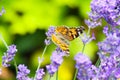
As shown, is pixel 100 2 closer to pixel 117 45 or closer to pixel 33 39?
pixel 117 45

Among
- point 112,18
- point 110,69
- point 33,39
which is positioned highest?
point 33,39

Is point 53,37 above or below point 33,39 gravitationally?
below

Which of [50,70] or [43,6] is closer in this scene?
[50,70]

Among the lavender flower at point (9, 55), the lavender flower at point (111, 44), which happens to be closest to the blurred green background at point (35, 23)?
the lavender flower at point (9, 55)

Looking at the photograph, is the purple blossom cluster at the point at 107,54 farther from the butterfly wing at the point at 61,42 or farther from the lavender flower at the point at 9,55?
the lavender flower at the point at 9,55

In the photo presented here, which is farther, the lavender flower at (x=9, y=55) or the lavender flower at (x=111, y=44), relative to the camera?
the lavender flower at (x=9, y=55)

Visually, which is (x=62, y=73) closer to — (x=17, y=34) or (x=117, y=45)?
(x=17, y=34)

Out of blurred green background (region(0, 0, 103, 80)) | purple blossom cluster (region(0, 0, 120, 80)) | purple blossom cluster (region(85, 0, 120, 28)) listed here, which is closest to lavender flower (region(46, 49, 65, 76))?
purple blossom cluster (region(0, 0, 120, 80))

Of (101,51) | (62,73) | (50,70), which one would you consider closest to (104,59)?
(101,51)
